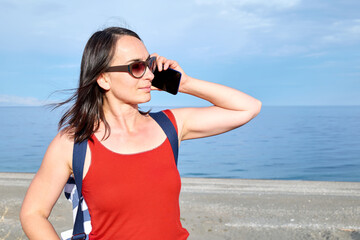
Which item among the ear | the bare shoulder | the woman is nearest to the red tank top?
the woman

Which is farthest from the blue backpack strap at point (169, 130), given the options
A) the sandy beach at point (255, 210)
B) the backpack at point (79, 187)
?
the sandy beach at point (255, 210)

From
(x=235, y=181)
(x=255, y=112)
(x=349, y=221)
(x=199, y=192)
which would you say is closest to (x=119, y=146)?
(x=255, y=112)

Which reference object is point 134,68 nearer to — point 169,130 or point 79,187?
point 169,130

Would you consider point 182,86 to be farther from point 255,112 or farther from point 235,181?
point 235,181

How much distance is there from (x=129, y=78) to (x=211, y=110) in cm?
56

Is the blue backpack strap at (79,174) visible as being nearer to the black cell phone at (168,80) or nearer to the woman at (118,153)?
the woman at (118,153)

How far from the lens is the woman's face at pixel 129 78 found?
210 cm

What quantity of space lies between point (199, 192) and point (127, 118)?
4.27m

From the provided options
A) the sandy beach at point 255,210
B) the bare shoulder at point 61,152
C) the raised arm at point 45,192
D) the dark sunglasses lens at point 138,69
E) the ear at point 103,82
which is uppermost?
the dark sunglasses lens at point 138,69

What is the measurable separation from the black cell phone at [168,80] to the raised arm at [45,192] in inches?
27.0

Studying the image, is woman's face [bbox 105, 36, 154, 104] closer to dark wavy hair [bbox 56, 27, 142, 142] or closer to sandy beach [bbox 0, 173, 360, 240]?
dark wavy hair [bbox 56, 27, 142, 142]

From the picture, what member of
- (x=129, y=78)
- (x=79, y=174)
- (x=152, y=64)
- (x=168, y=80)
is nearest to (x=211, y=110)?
(x=168, y=80)

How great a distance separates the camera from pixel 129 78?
210 centimetres

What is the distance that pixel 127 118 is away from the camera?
2.22 m
